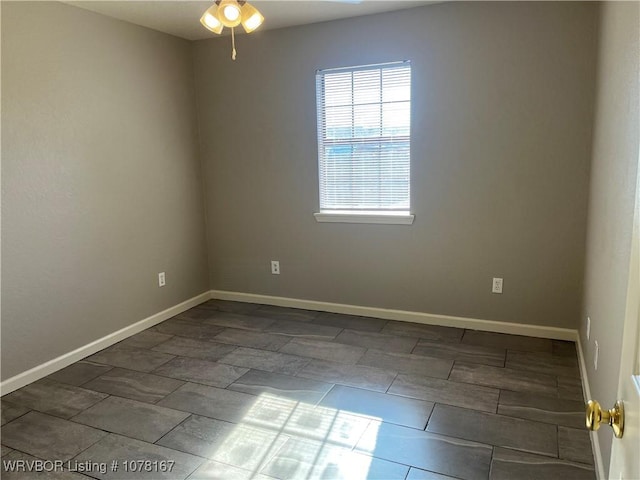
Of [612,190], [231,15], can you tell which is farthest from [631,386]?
[231,15]

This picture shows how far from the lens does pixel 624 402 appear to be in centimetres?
83

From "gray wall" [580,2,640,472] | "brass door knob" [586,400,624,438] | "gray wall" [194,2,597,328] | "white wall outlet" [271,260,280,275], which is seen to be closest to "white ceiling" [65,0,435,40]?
"gray wall" [194,2,597,328]

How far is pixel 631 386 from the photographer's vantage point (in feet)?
2.58

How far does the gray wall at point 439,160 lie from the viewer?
121 inches

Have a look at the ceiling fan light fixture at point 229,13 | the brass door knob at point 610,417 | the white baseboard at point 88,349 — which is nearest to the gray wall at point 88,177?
the white baseboard at point 88,349

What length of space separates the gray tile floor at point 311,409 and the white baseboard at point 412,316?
0.10 meters

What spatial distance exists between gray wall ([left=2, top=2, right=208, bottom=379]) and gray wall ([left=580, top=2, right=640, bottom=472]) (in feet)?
10.1

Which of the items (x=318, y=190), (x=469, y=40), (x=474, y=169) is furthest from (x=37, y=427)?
(x=469, y=40)

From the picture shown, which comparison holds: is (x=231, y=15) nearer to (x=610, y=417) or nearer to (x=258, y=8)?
(x=258, y=8)

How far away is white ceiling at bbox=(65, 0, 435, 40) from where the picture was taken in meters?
3.07

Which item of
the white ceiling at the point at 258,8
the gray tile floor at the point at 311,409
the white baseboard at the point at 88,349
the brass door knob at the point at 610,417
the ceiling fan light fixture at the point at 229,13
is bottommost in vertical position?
the gray tile floor at the point at 311,409

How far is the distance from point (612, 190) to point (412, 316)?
1.97 metres

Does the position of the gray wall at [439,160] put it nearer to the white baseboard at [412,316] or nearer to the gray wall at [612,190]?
the white baseboard at [412,316]

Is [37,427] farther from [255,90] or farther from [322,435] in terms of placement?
[255,90]
